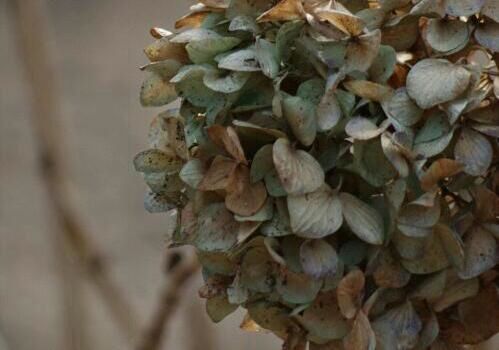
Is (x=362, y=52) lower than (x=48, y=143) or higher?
higher

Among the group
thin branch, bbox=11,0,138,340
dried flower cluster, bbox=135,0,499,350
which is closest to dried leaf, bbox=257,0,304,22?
dried flower cluster, bbox=135,0,499,350

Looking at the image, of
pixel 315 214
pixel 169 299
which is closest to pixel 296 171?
pixel 315 214

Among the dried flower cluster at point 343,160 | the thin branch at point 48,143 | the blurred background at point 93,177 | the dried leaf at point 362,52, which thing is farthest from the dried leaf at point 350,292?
A: the blurred background at point 93,177

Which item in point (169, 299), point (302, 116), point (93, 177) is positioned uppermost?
point (302, 116)

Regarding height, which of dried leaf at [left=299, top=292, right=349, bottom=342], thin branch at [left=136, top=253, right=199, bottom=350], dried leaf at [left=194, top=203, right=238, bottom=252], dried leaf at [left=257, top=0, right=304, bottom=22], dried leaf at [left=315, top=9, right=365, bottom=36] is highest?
dried leaf at [left=257, top=0, right=304, bottom=22]

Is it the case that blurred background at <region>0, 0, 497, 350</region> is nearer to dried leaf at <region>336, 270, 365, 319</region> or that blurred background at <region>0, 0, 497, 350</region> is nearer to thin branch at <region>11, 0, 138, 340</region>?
thin branch at <region>11, 0, 138, 340</region>

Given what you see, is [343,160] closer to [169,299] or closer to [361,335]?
[361,335]
